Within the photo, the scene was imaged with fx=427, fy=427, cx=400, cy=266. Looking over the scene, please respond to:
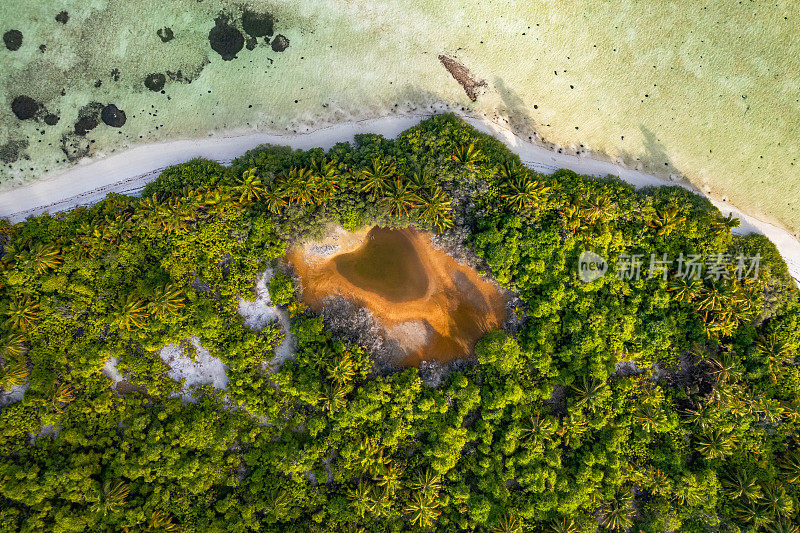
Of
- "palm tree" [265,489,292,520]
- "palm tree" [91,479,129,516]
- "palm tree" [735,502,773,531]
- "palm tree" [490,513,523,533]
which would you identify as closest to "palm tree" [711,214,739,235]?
"palm tree" [735,502,773,531]

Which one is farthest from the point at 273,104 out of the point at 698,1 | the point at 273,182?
the point at 698,1

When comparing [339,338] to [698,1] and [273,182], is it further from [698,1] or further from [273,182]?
[698,1]

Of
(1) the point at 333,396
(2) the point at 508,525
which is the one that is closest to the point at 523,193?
(1) the point at 333,396

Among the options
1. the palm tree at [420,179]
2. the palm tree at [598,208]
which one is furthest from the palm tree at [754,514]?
the palm tree at [420,179]

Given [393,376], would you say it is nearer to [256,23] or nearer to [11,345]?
[11,345]

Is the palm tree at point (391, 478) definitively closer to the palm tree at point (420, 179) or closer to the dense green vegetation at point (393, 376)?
the dense green vegetation at point (393, 376)

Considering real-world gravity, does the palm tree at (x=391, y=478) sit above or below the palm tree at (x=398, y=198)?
below

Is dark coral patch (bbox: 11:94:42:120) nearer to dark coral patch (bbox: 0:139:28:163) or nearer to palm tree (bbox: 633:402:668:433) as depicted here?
dark coral patch (bbox: 0:139:28:163)
